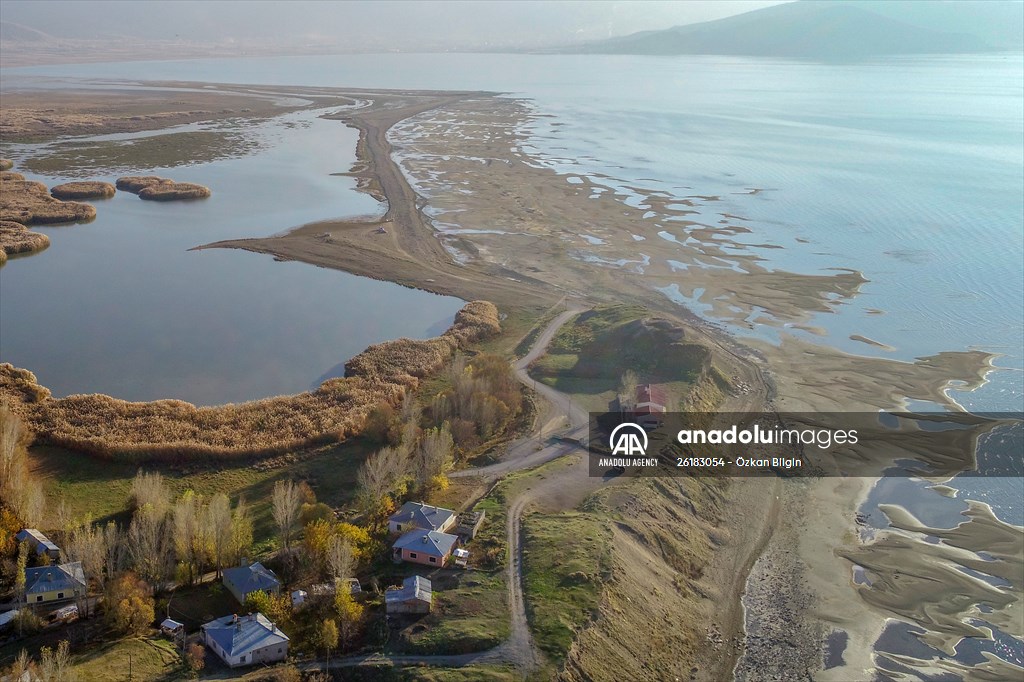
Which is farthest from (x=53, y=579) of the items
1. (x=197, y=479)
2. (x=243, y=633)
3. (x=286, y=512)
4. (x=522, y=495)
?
(x=522, y=495)

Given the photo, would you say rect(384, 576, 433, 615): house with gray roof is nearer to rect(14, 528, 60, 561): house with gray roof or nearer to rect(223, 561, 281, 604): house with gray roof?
rect(223, 561, 281, 604): house with gray roof

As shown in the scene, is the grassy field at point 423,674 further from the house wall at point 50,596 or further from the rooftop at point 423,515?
the house wall at point 50,596

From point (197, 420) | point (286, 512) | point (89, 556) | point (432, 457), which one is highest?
point (89, 556)

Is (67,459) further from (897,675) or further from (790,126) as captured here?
(790,126)

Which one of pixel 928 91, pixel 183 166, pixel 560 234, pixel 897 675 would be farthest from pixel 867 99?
pixel 897 675

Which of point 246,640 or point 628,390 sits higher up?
point 628,390

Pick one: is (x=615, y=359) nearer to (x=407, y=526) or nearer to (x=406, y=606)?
(x=407, y=526)

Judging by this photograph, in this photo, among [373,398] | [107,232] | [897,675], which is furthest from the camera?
[107,232]
